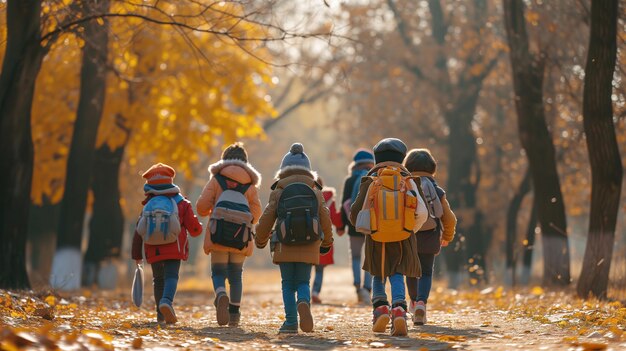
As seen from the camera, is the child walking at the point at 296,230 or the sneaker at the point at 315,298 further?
the sneaker at the point at 315,298

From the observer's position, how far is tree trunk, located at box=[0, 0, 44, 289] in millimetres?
14555

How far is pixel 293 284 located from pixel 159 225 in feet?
5.61

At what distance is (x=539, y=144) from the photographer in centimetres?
1841

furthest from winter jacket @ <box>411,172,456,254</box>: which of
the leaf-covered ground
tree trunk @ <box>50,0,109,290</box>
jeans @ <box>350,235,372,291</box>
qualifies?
tree trunk @ <box>50,0,109,290</box>

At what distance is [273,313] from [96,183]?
1004 cm

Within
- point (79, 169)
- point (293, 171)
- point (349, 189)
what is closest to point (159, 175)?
point (293, 171)

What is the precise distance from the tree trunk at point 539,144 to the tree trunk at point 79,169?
7.18 metres

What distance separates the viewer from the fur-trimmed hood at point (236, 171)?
446 inches

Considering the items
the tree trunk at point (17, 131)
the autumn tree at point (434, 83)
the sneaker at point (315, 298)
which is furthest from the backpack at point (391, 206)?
the autumn tree at point (434, 83)

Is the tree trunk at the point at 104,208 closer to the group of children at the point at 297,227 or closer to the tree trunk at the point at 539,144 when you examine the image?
the tree trunk at the point at 539,144

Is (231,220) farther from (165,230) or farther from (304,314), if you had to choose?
(304,314)

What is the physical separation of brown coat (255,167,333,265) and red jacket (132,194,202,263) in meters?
1.15

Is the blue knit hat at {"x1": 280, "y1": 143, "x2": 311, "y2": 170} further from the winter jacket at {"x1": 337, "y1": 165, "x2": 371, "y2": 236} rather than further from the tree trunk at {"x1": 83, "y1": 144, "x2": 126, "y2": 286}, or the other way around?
the tree trunk at {"x1": 83, "y1": 144, "x2": 126, "y2": 286}

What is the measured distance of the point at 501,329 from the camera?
10500mm
